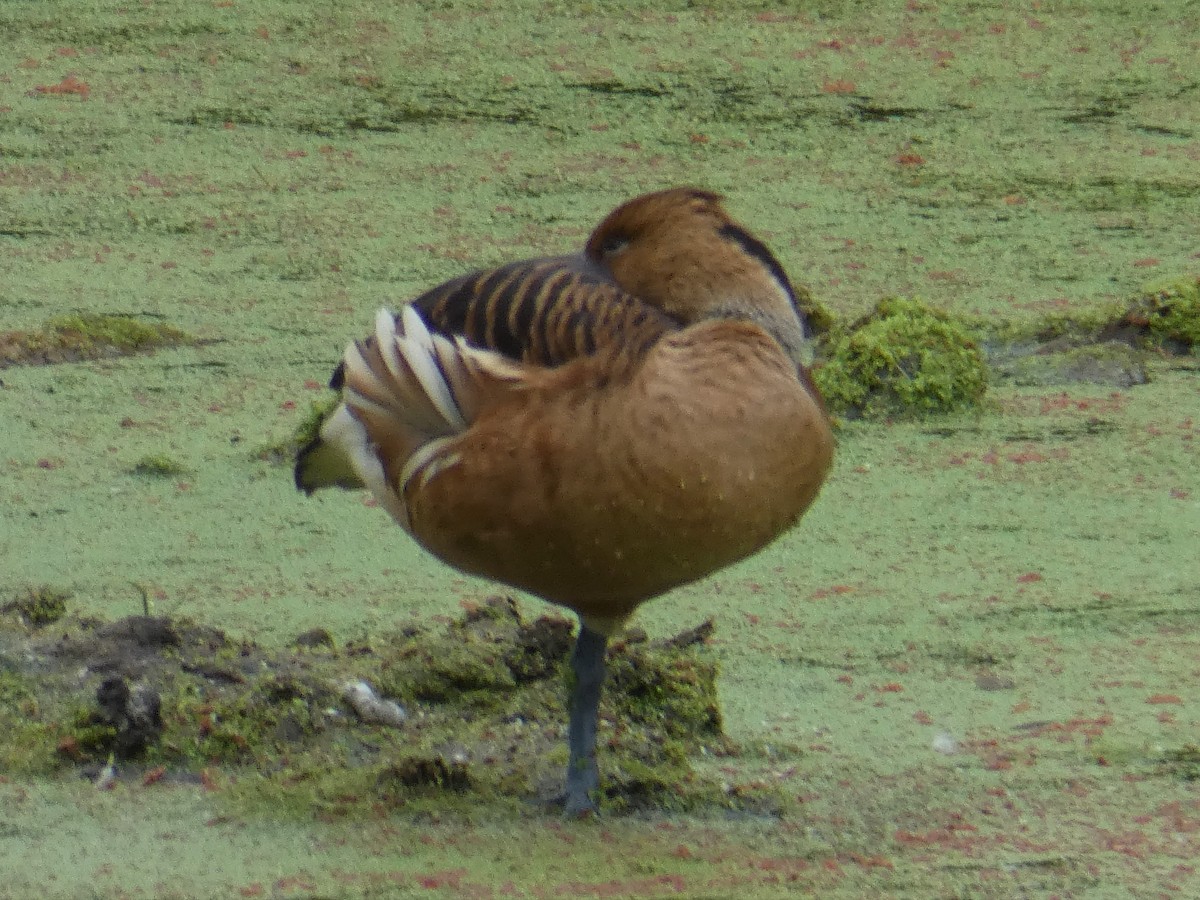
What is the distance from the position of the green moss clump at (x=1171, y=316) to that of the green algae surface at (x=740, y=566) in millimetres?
13

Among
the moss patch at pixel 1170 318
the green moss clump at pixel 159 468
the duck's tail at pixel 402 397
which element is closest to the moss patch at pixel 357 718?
the duck's tail at pixel 402 397

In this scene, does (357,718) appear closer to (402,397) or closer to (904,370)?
(402,397)

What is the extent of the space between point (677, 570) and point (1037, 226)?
2.68 m

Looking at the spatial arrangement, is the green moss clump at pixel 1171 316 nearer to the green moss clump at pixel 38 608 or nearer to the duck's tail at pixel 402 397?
the duck's tail at pixel 402 397

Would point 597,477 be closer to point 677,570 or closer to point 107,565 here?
point 677,570

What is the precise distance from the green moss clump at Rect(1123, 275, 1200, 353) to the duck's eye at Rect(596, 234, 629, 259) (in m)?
1.96

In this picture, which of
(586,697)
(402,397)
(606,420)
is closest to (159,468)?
(402,397)

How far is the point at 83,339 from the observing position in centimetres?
419

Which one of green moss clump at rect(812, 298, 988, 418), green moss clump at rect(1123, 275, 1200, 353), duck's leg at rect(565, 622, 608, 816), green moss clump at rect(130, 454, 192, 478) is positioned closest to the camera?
duck's leg at rect(565, 622, 608, 816)

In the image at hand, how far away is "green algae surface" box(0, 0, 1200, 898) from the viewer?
92.0 inches

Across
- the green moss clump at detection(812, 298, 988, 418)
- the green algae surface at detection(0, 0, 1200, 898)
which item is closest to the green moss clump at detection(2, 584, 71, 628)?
the green algae surface at detection(0, 0, 1200, 898)

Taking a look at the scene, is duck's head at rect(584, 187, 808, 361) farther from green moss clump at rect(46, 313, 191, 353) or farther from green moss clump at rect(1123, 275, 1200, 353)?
green moss clump at rect(46, 313, 191, 353)

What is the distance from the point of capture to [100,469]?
3.60m

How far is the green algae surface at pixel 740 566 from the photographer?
234 cm
